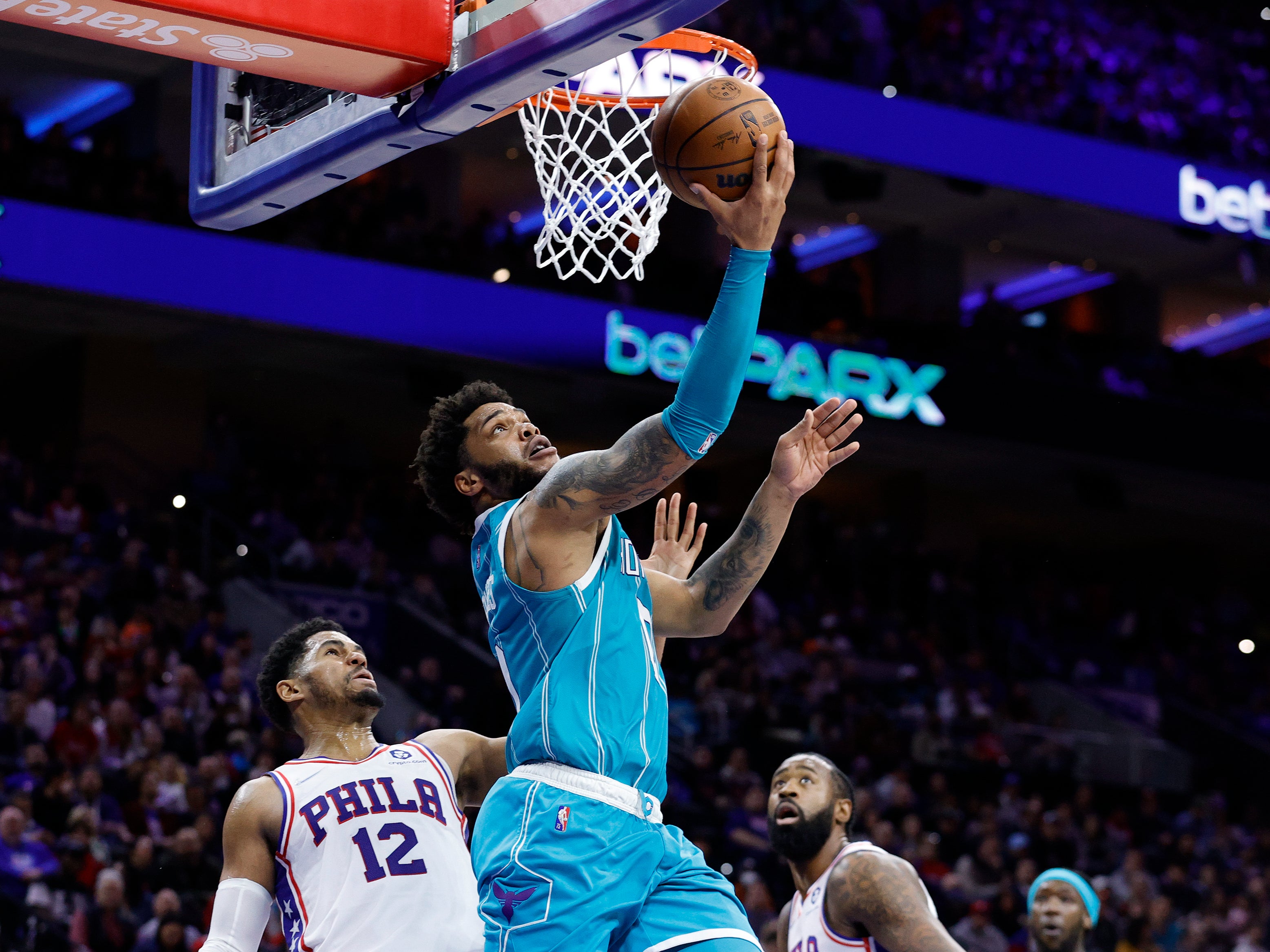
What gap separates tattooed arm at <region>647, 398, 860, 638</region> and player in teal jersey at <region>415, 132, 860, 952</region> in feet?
0.06

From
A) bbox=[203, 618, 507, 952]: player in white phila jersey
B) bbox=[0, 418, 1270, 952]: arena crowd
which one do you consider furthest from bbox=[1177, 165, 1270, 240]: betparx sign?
bbox=[203, 618, 507, 952]: player in white phila jersey

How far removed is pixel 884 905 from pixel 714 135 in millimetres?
2678

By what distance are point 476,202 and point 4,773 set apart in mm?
12799

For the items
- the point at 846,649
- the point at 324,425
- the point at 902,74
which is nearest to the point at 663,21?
the point at 846,649

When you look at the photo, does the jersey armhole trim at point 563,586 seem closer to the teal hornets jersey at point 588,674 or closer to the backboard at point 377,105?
the teal hornets jersey at point 588,674

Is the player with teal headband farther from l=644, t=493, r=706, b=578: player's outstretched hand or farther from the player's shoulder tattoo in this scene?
l=644, t=493, r=706, b=578: player's outstretched hand

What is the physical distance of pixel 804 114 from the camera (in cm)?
1766

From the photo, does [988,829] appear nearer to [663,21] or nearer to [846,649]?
[846,649]

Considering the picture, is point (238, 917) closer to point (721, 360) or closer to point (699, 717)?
point (721, 360)

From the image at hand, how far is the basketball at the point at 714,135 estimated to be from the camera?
11.4 ft

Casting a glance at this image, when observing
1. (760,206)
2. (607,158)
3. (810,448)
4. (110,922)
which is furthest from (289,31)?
(110,922)

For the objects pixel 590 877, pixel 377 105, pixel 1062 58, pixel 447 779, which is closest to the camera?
pixel 590 877

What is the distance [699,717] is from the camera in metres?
14.5

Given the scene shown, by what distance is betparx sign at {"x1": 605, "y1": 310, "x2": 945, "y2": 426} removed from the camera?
16.7m
